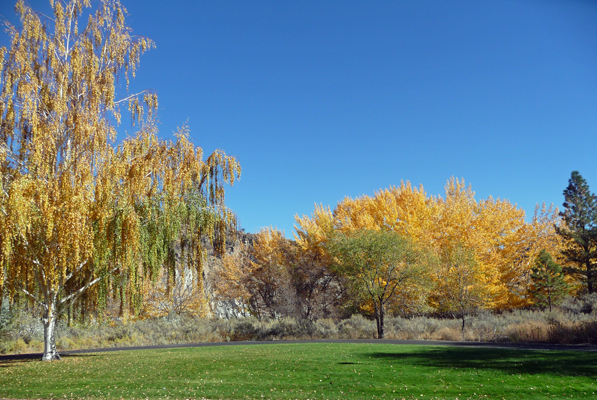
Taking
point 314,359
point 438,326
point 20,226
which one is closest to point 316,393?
point 314,359

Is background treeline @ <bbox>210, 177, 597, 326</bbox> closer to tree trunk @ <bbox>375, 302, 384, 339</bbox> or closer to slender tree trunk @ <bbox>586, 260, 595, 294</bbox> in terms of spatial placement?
slender tree trunk @ <bbox>586, 260, 595, 294</bbox>

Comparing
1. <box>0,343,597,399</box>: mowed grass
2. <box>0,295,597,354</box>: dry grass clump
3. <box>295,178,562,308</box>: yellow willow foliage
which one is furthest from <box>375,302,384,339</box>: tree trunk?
<box>0,343,597,399</box>: mowed grass

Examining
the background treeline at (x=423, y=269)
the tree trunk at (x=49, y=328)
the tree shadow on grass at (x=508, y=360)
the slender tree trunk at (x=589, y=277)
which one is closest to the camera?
the tree shadow on grass at (x=508, y=360)

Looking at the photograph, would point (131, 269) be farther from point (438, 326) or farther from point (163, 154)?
point (438, 326)

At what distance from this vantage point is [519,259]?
38.2 metres

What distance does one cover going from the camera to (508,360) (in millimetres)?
12070

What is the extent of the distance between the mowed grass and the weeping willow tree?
9.71 feet

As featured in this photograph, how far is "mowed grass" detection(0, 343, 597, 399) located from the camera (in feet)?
28.0

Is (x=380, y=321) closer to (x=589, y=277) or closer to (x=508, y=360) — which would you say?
(x=508, y=360)

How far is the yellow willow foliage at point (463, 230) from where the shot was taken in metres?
32.3

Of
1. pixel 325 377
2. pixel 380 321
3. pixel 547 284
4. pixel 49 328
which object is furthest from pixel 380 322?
pixel 49 328

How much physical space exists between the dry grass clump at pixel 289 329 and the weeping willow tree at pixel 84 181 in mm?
9785

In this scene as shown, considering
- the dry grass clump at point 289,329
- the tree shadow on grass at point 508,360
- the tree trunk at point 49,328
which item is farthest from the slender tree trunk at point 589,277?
the tree trunk at point 49,328

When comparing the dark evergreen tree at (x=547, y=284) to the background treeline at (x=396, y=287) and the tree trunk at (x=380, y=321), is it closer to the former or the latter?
the background treeline at (x=396, y=287)
